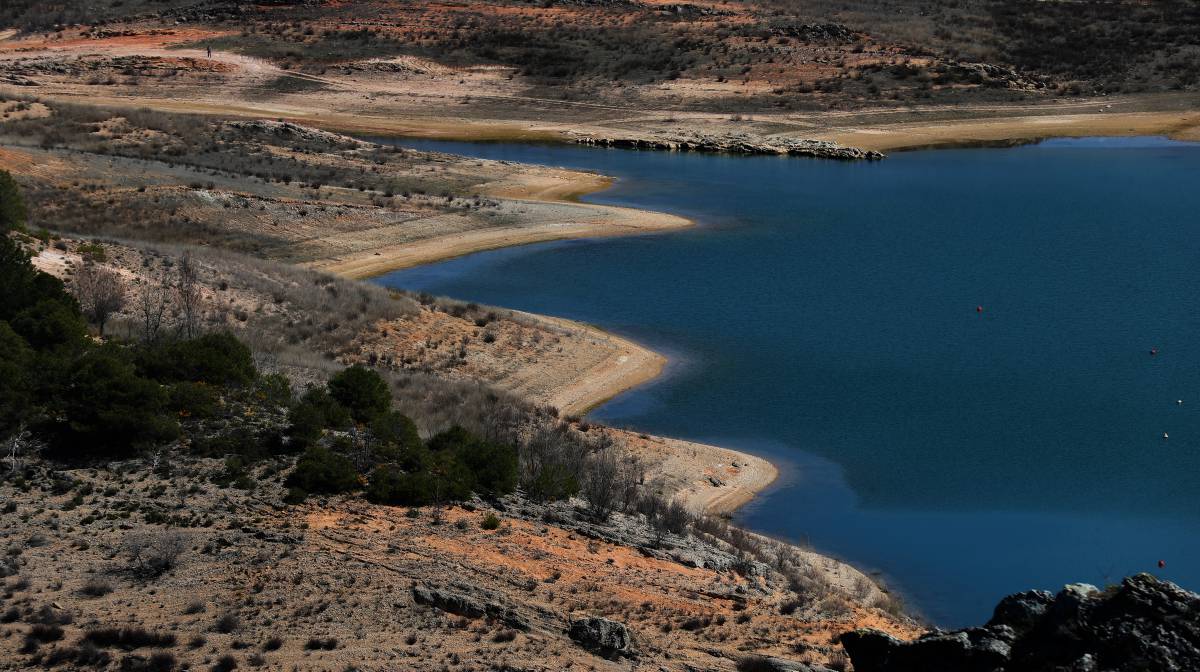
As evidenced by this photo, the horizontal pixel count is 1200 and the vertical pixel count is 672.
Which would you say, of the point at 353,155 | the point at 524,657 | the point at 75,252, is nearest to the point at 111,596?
the point at 524,657

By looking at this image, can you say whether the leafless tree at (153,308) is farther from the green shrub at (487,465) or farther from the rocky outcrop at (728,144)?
the rocky outcrop at (728,144)

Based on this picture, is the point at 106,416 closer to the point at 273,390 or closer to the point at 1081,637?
the point at 273,390

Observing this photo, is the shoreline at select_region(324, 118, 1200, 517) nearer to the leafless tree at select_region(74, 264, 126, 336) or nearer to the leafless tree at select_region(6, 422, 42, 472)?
the leafless tree at select_region(74, 264, 126, 336)

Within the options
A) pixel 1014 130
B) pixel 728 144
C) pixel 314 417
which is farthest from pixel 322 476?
pixel 1014 130

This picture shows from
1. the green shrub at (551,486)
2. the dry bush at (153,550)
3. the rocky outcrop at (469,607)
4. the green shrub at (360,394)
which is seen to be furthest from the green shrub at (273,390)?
the rocky outcrop at (469,607)

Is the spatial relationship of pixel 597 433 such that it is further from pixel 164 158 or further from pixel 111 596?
pixel 164 158

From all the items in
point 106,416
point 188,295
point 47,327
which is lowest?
point 188,295

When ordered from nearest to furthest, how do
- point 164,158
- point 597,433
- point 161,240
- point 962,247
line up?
point 597,433 < point 161,240 < point 962,247 < point 164,158

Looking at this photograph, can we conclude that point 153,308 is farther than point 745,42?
No
